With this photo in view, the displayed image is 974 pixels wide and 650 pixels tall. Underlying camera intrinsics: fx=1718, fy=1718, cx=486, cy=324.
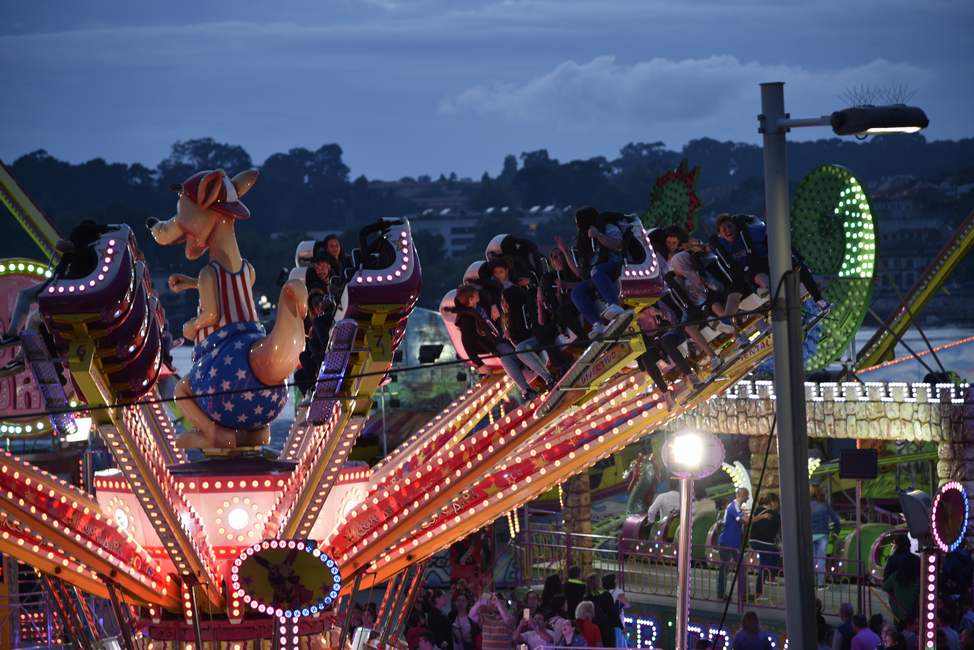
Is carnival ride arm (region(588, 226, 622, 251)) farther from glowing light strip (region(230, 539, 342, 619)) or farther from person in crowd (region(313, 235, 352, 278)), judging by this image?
glowing light strip (region(230, 539, 342, 619))

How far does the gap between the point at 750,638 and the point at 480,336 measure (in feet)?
11.7

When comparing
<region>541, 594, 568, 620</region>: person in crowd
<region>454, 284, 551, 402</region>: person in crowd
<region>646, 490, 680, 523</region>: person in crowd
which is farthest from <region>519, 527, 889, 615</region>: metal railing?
<region>454, 284, 551, 402</region>: person in crowd

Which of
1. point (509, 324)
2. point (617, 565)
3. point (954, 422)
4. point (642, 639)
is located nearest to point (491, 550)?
point (617, 565)

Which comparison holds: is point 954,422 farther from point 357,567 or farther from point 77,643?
point 77,643

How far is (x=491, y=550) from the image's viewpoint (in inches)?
914

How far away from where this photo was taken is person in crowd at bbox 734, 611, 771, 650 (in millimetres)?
15125

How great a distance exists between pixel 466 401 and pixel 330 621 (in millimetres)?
2649

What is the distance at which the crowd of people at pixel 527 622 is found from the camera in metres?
16.8

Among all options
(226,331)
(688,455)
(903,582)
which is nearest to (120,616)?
(226,331)

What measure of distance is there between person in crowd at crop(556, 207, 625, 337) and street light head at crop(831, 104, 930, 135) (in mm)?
4219

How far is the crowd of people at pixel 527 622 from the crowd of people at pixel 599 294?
319cm

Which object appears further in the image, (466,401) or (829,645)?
(829,645)

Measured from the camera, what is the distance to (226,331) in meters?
14.2

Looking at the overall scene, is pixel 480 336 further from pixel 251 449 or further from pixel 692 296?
pixel 251 449
